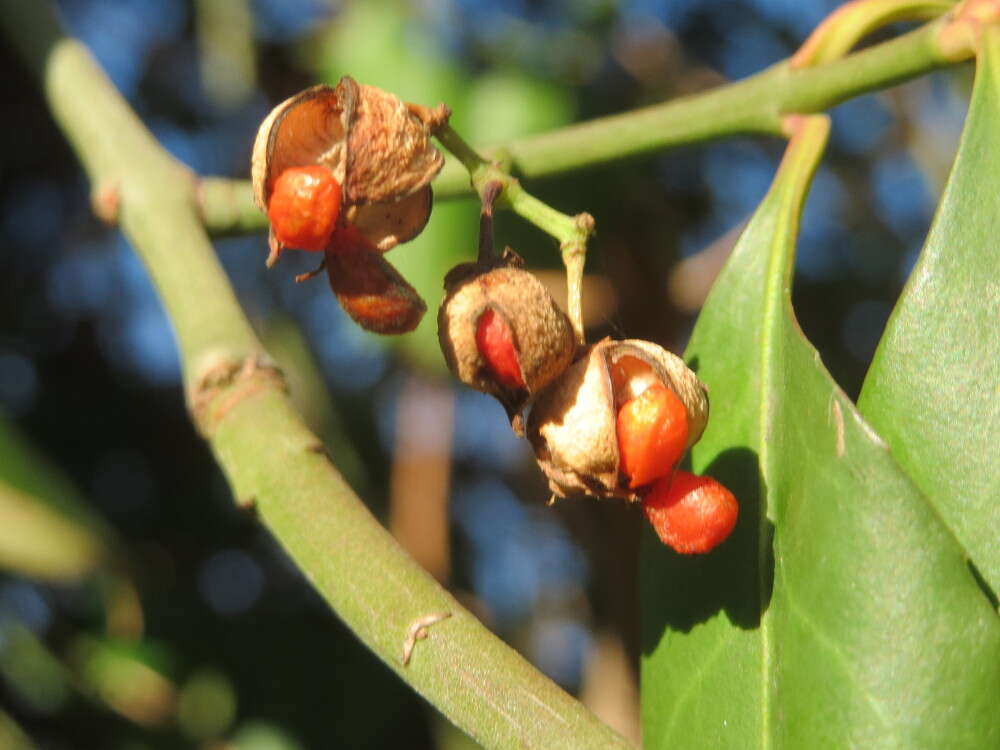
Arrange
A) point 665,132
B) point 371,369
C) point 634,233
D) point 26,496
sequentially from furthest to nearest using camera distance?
point 371,369 < point 634,233 < point 26,496 < point 665,132

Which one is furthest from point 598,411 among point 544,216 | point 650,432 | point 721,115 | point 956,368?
point 721,115

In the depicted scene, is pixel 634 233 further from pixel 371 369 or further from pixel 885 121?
pixel 885 121

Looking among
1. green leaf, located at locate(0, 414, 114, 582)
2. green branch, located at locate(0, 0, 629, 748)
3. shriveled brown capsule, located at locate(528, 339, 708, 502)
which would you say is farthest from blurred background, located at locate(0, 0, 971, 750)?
shriveled brown capsule, located at locate(528, 339, 708, 502)

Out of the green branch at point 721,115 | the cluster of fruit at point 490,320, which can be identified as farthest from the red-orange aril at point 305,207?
the green branch at point 721,115

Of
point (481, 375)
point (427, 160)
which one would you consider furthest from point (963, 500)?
point (427, 160)

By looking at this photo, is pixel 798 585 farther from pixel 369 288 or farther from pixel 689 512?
pixel 369 288

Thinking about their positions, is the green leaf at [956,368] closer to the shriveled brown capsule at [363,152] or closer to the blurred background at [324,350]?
the shriveled brown capsule at [363,152]
